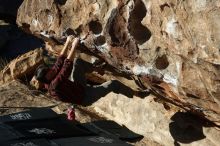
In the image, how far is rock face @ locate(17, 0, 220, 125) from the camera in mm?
5625

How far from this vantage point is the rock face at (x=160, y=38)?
18.5ft

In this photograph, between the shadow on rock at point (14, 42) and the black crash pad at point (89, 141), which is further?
the shadow on rock at point (14, 42)

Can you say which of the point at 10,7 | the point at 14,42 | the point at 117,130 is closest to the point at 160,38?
the point at 117,130

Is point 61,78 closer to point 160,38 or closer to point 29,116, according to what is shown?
point 29,116

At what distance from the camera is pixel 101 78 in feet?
33.7

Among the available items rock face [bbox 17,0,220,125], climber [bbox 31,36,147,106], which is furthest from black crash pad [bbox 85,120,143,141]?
rock face [bbox 17,0,220,125]

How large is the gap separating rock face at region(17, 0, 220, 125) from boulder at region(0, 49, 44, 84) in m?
3.23

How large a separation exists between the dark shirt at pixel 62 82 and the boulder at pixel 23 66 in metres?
3.63

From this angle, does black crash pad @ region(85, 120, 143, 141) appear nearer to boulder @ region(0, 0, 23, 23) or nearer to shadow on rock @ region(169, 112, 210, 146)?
shadow on rock @ region(169, 112, 210, 146)

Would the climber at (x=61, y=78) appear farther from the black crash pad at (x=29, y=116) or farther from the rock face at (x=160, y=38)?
the black crash pad at (x=29, y=116)

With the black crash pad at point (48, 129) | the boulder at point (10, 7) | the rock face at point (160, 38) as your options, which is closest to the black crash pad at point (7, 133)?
the black crash pad at point (48, 129)

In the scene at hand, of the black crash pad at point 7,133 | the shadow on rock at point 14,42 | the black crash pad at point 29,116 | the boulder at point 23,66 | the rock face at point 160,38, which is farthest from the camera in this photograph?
the shadow on rock at point 14,42

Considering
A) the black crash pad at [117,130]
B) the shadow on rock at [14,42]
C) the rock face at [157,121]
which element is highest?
the rock face at [157,121]

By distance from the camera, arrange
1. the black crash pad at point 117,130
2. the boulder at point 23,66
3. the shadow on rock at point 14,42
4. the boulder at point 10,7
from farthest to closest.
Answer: the boulder at point 10,7 < the shadow on rock at point 14,42 < the boulder at point 23,66 < the black crash pad at point 117,130
